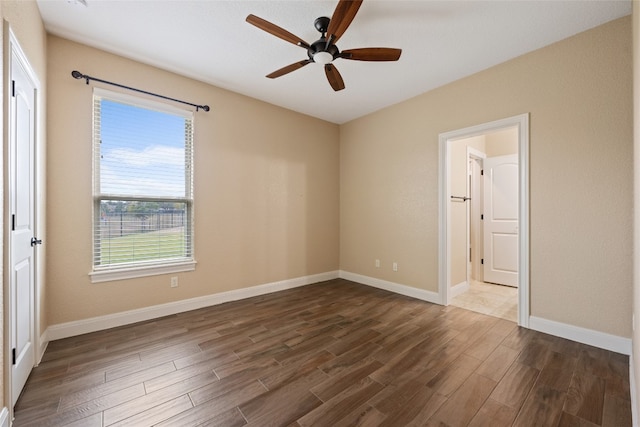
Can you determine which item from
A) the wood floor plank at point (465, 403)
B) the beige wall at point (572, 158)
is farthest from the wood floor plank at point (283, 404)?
the beige wall at point (572, 158)

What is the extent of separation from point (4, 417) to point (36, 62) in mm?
2493

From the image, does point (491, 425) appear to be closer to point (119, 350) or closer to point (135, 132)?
point (119, 350)

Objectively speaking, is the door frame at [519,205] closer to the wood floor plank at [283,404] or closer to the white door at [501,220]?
the white door at [501,220]

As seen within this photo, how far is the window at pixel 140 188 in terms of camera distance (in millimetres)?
2785

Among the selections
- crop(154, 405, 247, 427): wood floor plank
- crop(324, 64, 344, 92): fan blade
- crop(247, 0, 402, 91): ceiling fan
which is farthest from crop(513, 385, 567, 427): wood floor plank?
crop(324, 64, 344, 92): fan blade

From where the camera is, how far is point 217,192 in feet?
11.7

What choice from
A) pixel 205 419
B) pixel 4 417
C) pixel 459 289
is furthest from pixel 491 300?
pixel 4 417

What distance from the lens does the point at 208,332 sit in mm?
2727

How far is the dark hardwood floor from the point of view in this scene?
160 cm

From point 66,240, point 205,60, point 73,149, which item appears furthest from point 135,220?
point 205,60

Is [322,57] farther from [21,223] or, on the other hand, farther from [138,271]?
[138,271]

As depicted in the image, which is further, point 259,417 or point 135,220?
point 135,220

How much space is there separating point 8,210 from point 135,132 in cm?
172

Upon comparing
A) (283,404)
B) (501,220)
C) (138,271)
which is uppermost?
(501,220)
